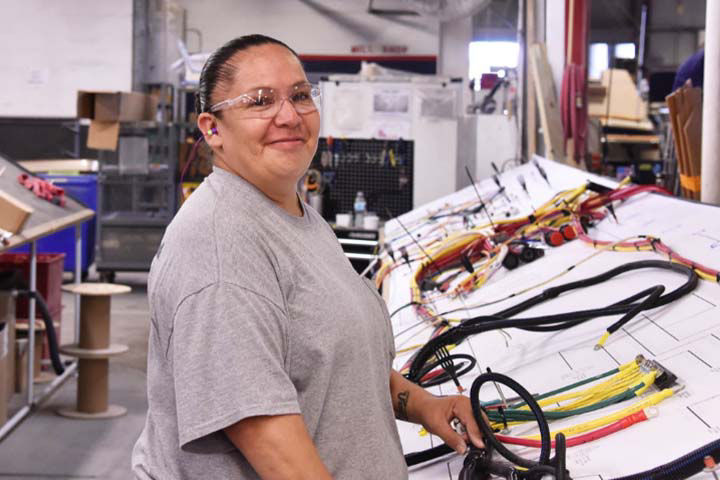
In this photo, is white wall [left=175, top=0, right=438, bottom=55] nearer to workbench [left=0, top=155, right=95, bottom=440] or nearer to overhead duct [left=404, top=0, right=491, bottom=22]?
overhead duct [left=404, top=0, right=491, bottom=22]

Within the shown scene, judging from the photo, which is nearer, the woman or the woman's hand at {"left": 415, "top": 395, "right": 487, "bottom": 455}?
the woman

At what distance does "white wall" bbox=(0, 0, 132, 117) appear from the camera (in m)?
11.3

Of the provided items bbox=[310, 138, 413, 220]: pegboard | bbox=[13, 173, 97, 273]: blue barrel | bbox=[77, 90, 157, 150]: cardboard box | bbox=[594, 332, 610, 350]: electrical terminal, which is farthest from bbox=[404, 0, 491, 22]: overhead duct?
bbox=[594, 332, 610, 350]: electrical terminal

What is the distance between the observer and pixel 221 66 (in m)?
1.29

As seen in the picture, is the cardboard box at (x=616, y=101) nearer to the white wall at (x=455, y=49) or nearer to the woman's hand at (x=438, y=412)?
the woman's hand at (x=438, y=412)

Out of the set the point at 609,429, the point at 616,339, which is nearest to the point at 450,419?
the point at 609,429

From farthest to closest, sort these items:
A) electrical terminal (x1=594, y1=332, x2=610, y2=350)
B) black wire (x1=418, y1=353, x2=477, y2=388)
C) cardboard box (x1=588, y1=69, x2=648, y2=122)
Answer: cardboard box (x1=588, y1=69, x2=648, y2=122) < black wire (x1=418, y1=353, x2=477, y2=388) < electrical terminal (x1=594, y1=332, x2=610, y2=350)

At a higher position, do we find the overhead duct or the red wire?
the overhead duct

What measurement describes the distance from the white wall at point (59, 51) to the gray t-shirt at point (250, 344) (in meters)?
10.6

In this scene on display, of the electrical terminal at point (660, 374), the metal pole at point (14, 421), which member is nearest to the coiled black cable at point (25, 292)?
the metal pole at point (14, 421)

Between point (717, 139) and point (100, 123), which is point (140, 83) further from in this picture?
point (717, 139)

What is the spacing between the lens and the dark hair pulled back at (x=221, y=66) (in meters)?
1.29

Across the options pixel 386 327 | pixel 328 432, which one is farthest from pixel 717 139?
pixel 328 432

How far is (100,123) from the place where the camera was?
227 inches
